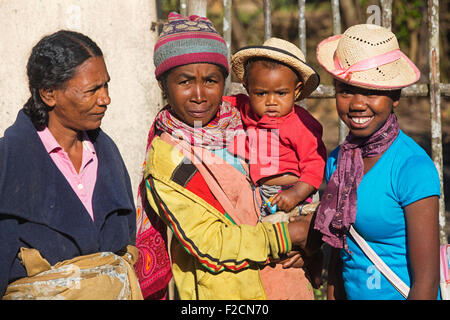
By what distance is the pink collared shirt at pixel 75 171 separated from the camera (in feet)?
8.66

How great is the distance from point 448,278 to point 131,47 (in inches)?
103

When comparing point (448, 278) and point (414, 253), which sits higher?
point (414, 253)

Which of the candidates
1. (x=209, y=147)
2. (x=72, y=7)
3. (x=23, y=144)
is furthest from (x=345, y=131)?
(x=23, y=144)

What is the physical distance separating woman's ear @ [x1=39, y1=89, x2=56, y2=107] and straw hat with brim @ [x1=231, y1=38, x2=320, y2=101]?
107cm

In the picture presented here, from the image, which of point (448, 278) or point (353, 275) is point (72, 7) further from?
point (448, 278)

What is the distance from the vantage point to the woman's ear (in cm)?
260

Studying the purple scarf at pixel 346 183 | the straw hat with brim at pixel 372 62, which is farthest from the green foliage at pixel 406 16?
the purple scarf at pixel 346 183

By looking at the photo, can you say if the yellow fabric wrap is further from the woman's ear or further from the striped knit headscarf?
the woman's ear

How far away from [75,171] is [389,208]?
1.59m

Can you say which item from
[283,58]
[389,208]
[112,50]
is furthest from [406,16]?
[389,208]

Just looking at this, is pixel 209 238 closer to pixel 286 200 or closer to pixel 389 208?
pixel 286 200

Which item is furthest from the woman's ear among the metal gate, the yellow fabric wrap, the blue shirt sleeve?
the blue shirt sleeve

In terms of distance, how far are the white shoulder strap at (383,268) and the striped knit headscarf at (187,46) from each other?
121 centimetres
